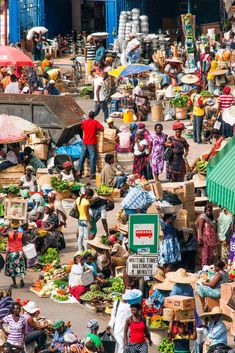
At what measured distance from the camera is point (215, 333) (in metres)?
18.7

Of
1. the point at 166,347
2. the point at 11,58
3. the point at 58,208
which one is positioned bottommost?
the point at 166,347

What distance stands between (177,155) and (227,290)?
24.5 feet

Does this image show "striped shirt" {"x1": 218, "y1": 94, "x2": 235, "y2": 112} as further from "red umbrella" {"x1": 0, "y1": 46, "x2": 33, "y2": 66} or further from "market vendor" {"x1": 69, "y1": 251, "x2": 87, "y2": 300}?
"market vendor" {"x1": 69, "y1": 251, "x2": 87, "y2": 300}

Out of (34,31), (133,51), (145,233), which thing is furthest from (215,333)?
(34,31)

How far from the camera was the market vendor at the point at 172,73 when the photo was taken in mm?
39000

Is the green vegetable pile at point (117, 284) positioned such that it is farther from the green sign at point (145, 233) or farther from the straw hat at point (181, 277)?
the green sign at point (145, 233)

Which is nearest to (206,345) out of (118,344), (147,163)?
(118,344)

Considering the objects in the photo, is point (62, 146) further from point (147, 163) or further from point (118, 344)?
point (118, 344)

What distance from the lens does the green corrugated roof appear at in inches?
670

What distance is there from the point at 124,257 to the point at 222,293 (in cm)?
297

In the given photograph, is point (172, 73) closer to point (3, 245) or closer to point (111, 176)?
point (111, 176)

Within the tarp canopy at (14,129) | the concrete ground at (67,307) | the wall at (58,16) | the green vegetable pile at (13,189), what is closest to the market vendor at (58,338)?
the concrete ground at (67,307)

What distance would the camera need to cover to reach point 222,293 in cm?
2066

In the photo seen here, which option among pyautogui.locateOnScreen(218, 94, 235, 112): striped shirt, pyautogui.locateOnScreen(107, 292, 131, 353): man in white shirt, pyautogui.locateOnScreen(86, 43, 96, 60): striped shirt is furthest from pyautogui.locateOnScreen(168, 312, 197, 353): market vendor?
pyautogui.locateOnScreen(86, 43, 96, 60): striped shirt
